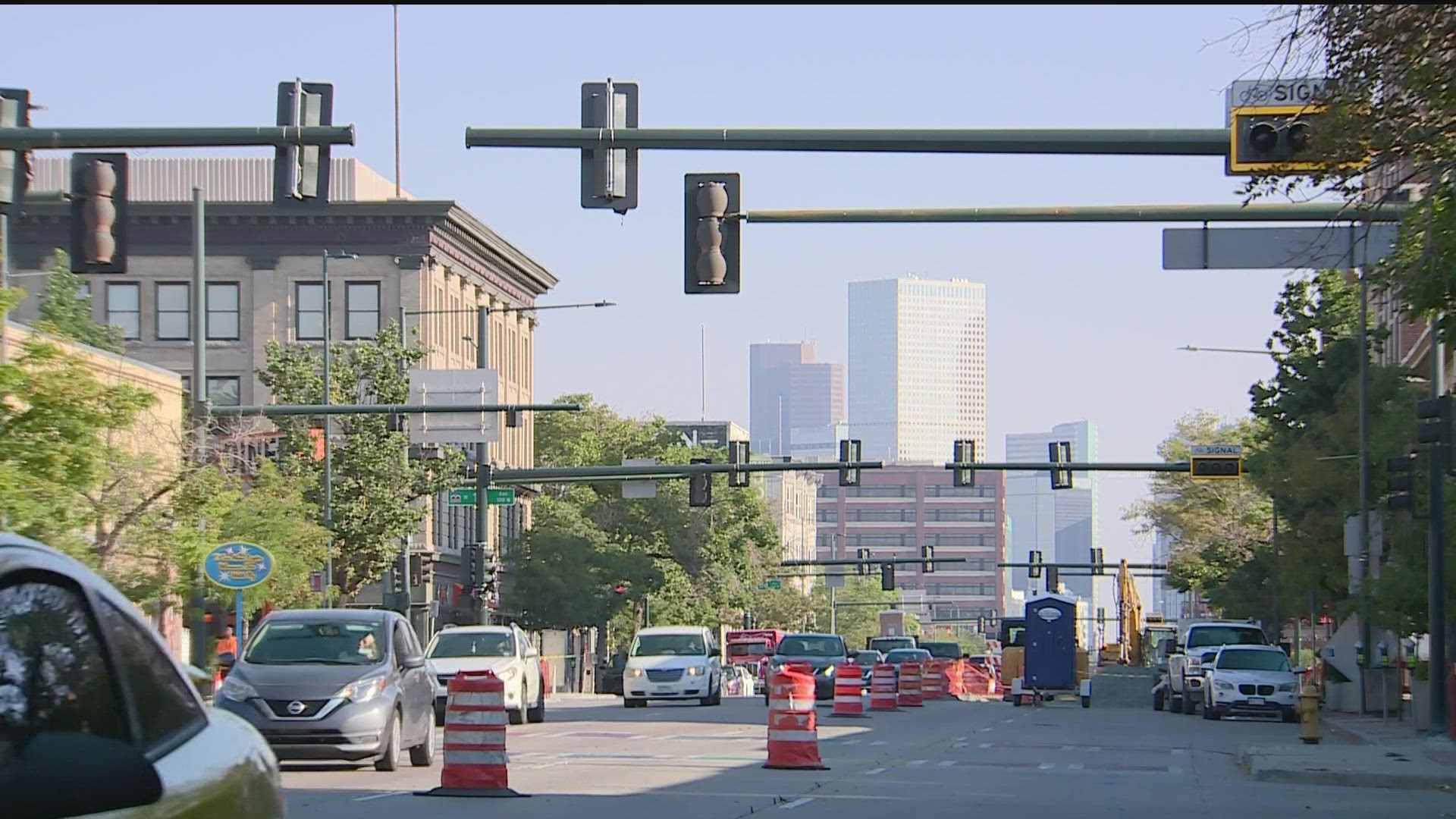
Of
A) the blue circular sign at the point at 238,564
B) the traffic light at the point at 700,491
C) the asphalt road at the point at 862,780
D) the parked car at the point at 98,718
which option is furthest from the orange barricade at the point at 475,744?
the traffic light at the point at 700,491

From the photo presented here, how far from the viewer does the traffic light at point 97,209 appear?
18.3m

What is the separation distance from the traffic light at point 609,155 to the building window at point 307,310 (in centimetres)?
5811

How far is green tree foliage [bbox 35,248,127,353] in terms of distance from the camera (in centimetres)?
6462

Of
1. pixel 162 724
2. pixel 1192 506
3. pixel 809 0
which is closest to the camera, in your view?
pixel 162 724

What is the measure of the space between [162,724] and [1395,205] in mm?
15261

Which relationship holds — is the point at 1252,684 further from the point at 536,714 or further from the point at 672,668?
the point at 536,714

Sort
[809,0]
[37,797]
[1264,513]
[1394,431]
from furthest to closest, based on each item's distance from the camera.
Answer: [1264,513]
[1394,431]
[809,0]
[37,797]

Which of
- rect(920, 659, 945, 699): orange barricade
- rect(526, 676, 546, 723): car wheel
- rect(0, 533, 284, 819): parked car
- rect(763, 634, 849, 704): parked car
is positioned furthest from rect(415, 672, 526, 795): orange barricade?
rect(920, 659, 945, 699): orange barricade

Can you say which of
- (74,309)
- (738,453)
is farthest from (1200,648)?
(74,309)

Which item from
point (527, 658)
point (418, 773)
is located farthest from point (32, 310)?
point (418, 773)

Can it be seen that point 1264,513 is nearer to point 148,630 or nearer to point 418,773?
point 418,773

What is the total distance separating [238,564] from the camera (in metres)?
30.8

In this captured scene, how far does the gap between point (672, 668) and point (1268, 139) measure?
30.2m

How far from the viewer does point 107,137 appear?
17.3 meters
